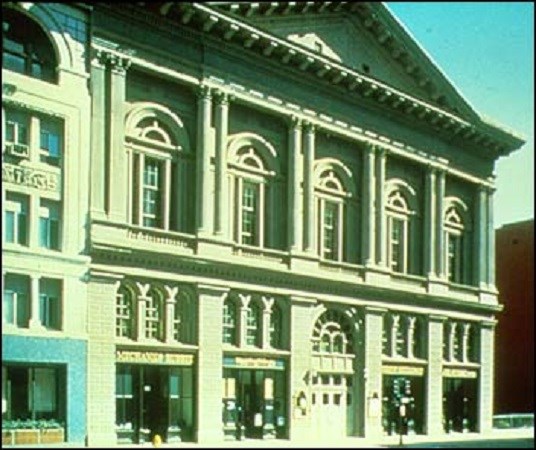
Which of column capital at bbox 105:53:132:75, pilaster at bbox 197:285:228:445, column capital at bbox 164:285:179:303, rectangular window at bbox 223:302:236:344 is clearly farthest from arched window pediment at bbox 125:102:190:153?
rectangular window at bbox 223:302:236:344

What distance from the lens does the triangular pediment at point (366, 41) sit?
151 ft

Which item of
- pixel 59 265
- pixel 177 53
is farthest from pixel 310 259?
pixel 59 265

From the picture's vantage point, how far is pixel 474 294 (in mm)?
56531

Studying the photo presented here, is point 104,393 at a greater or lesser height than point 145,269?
lesser

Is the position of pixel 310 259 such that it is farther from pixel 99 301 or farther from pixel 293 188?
pixel 99 301

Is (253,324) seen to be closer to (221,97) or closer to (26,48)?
(221,97)

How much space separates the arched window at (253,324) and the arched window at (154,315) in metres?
4.72

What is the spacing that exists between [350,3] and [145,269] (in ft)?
53.2

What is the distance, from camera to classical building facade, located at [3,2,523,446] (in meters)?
37.7

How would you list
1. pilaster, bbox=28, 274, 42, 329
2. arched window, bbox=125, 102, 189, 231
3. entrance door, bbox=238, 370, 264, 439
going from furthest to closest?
1. entrance door, bbox=238, 370, 264, 439
2. arched window, bbox=125, 102, 189, 231
3. pilaster, bbox=28, 274, 42, 329

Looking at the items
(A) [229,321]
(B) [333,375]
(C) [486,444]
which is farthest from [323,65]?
(C) [486,444]

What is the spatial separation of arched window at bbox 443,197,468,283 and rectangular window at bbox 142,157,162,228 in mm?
18787

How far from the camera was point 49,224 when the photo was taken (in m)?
35.5

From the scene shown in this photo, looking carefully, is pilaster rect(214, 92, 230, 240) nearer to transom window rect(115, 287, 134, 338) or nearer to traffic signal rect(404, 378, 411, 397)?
transom window rect(115, 287, 134, 338)
